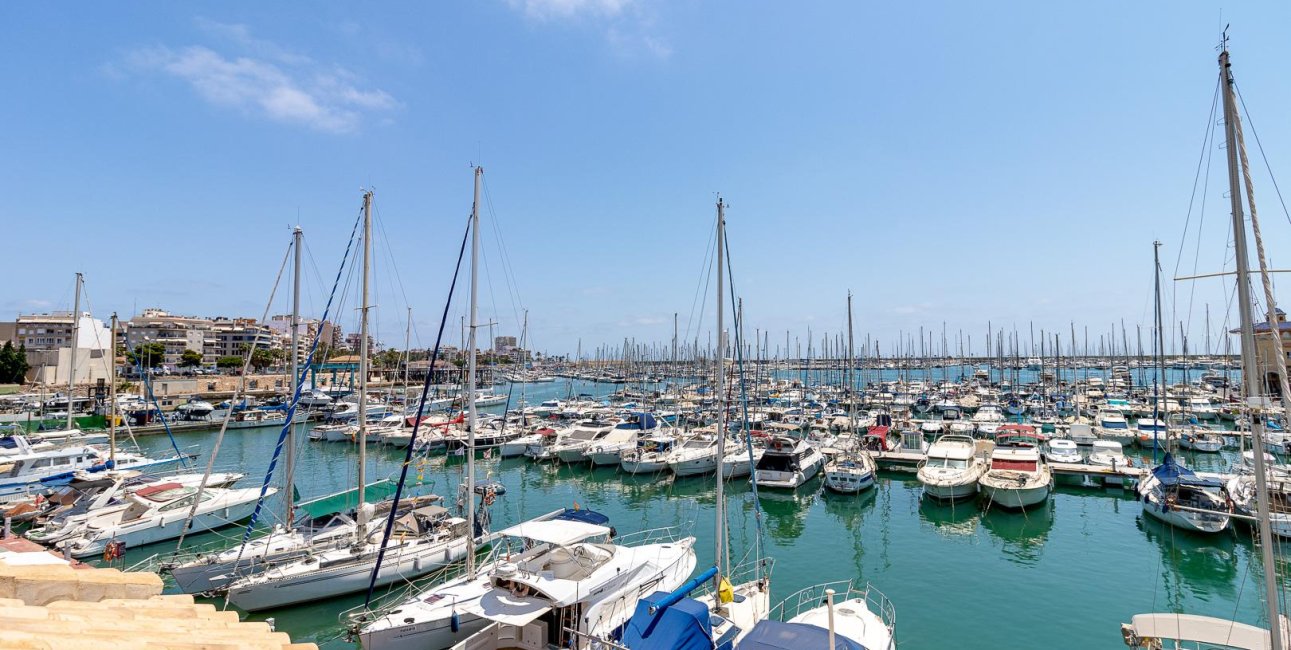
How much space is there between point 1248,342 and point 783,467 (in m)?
27.3

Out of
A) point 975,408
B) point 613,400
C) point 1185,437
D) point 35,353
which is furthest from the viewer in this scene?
point 35,353

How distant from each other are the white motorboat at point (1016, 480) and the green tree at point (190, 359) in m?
132

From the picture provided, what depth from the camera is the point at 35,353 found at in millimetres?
96000

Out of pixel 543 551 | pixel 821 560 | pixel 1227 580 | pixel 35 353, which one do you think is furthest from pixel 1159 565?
pixel 35 353

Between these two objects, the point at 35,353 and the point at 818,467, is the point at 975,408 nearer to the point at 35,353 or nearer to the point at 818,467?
the point at 818,467

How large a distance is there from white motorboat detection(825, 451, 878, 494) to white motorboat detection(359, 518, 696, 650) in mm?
20042

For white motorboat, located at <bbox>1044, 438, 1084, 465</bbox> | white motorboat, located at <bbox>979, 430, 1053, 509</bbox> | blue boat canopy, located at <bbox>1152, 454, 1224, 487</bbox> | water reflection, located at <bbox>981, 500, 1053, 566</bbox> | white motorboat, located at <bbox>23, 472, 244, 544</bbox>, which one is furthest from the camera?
white motorboat, located at <bbox>1044, 438, 1084, 465</bbox>

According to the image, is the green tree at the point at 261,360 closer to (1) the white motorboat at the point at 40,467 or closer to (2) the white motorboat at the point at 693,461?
(1) the white motorboat at the point at 40,467

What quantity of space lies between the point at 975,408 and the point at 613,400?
4678 cm

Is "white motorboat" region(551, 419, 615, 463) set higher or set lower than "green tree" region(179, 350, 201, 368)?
lower

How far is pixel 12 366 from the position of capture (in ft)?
276

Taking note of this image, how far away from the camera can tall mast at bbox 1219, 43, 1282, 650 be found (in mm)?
9273

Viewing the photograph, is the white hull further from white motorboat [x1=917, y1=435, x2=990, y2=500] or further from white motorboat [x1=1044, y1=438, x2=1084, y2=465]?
white motorboat [x1=1044, y1=438, x2=1084, y2=465]

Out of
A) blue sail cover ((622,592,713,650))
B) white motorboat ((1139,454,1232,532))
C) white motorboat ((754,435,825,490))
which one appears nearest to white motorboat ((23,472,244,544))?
blue sail cover ((622,592,713,650))
